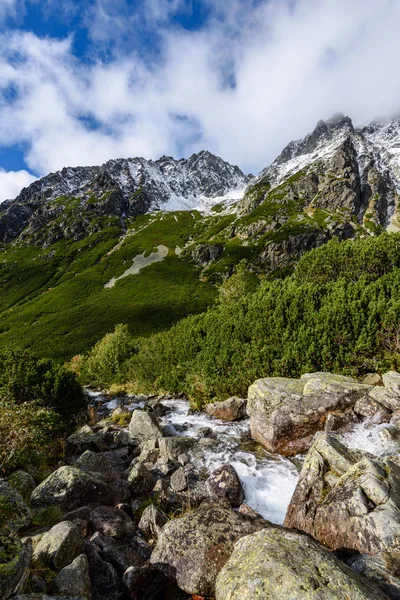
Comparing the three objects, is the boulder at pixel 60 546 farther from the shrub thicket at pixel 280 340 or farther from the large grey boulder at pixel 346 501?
the shrub thicket at pixel 280 340

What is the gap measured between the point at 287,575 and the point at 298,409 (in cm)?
743

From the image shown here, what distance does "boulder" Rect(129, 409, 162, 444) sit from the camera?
40.9 feet

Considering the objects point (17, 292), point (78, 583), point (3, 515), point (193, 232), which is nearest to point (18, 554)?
point (78, 583)

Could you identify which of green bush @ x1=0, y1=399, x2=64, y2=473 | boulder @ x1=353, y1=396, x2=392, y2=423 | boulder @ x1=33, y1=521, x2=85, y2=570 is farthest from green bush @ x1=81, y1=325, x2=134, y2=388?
boulder @ x1=33, y1=521, x2=85, y2=570

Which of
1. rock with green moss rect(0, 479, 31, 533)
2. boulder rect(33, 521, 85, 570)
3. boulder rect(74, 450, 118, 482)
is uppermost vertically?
rock with green moss rect(0, 479, 31, 533)

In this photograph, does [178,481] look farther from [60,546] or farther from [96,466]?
[60,546]

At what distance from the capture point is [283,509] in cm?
753

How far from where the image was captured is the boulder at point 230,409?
14.1 m

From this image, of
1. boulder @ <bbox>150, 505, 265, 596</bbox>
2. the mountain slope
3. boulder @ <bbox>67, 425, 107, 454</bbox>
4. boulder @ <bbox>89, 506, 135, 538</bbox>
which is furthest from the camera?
the mountain slope

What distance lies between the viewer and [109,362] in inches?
1148

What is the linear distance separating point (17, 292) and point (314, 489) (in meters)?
128

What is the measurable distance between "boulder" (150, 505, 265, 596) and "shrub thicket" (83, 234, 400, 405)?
9.84 metres

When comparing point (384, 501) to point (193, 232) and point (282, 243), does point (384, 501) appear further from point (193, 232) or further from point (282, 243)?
point (193, 232)

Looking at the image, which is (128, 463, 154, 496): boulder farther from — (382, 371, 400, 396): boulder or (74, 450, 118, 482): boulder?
(382, 371, 400, 396): boulder
